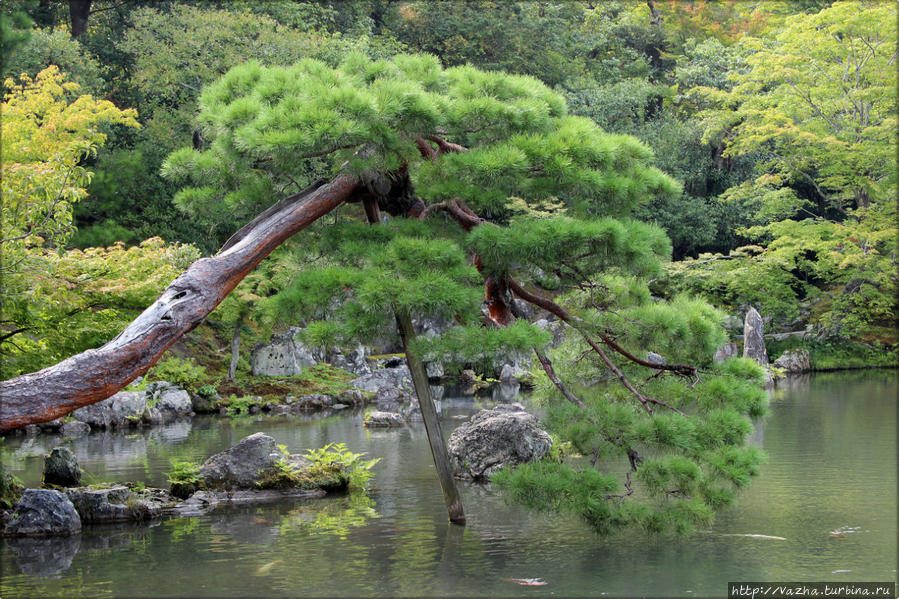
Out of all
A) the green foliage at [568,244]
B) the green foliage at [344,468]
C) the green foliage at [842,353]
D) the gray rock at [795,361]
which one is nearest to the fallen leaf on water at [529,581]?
the green foliage at [568,244]

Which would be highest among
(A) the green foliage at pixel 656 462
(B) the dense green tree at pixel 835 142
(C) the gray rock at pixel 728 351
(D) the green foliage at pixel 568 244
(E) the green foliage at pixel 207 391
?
(B) the dense green tree at pixel 835 142

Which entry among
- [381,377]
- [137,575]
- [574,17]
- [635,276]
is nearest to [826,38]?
[574,17]

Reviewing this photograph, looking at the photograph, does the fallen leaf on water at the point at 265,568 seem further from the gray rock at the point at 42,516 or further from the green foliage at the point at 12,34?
the green foliage at the point at 12,34

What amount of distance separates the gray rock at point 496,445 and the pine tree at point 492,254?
8.01 feet

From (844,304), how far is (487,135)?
18.6m

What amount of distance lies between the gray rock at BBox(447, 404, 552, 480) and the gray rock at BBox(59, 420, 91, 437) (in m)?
8.31

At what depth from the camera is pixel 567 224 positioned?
242 inches

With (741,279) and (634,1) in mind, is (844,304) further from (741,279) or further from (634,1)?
(634,1)

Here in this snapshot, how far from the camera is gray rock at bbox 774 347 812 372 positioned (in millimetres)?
22047

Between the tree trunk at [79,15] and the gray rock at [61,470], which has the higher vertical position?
the tree trunk at [79,15]

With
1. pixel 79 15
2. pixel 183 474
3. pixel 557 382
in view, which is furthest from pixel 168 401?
pixel 79 15

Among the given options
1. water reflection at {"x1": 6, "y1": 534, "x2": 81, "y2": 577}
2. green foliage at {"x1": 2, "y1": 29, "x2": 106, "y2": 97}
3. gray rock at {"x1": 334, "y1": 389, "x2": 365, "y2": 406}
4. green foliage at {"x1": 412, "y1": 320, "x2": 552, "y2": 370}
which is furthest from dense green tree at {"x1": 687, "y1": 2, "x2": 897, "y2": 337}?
water reflection at {"x1": 6, "y1": 534, "x2": 81, "y2": 577}

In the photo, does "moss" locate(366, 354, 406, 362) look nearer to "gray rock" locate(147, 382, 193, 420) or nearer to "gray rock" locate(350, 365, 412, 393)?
"gray rock" locate(350, 365, 412, 393)

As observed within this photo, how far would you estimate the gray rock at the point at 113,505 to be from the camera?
26.9 ft
